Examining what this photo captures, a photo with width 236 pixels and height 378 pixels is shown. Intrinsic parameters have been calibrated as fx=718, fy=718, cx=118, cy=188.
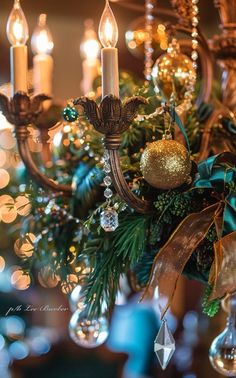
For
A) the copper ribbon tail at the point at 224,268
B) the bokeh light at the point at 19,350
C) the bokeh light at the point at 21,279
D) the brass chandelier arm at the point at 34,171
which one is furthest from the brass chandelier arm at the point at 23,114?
the bokeh light at the point at 19,350

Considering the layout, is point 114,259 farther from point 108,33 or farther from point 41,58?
point 41,58

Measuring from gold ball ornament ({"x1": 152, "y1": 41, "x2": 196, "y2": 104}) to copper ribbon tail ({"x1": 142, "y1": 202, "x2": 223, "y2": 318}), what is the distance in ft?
0.67

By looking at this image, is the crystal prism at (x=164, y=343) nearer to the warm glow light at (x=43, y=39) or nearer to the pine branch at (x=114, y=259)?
the pine branch at (x=114, y=259)

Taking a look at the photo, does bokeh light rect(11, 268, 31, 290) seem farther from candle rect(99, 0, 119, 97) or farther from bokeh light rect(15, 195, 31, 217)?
candle rect(99, 0, 119, 97)

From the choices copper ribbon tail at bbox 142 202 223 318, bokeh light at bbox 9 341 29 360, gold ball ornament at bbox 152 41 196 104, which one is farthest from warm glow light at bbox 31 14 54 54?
bokeh light at bbox 9 341 29 360

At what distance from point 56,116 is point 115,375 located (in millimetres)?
1420

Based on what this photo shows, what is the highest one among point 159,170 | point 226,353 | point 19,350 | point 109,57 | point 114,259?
point 109,57

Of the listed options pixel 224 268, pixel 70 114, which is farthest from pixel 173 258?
pixel 70 114

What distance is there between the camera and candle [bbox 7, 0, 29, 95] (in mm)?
779

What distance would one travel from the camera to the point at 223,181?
0.73m

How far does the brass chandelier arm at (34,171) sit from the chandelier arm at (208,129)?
0.18 meters

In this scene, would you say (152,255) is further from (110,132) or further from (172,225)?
(110,132)

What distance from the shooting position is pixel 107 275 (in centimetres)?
77

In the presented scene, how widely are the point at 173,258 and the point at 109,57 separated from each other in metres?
0.20
